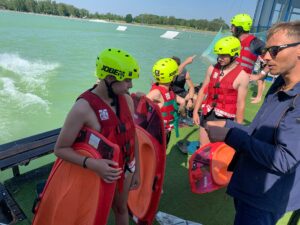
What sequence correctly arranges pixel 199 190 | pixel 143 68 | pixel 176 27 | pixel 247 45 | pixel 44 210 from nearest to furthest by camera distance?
pixel 44 210, pixel 199 190, pixel 247 45, pixel 143 68, pixel 176 27

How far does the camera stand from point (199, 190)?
3.48 meters

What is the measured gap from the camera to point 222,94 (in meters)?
3.58

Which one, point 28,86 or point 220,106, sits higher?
point 220,106

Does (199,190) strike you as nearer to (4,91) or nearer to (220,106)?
(220,106)

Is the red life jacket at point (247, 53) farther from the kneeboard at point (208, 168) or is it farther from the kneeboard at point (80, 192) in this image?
the kneeboard at point (80, 192)

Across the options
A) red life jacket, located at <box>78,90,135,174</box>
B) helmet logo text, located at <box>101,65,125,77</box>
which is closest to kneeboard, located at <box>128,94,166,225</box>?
red life jacket, located at <box>78,90,135,174</box>

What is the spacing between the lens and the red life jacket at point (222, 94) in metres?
3.49

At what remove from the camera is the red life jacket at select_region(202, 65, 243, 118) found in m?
3.49

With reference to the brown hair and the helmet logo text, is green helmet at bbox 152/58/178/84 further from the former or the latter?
the brown hair

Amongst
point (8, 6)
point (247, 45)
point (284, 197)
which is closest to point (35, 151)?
point (284, 197)

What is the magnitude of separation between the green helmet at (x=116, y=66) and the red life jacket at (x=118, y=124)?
0.20 m

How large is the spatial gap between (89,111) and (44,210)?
0.94 metres

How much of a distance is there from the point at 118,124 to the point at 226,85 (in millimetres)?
1968

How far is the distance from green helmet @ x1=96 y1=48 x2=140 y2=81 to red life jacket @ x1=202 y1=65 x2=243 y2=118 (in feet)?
6.12
